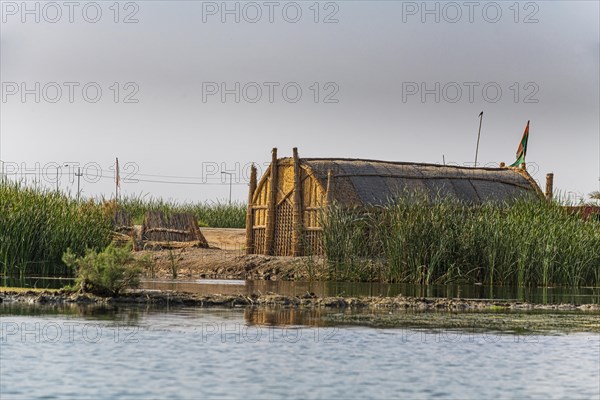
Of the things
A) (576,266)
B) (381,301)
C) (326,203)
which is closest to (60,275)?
(326,203)

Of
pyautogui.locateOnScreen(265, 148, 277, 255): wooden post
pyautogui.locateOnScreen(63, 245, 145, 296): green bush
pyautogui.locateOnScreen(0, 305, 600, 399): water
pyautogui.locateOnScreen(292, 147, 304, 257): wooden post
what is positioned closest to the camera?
pyautogui.locateOnScreen(0, 305, 600, 399): water

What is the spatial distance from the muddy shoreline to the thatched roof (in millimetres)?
11676

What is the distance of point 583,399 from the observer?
12281 mm

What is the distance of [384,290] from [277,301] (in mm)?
5245

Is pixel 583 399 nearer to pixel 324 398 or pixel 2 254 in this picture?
pixel 324 398

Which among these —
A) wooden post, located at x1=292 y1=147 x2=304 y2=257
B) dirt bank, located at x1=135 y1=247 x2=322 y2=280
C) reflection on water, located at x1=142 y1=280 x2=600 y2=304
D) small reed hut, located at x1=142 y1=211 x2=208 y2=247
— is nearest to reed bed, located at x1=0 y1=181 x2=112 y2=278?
dirt bank, located at x1=135 y1=247 x2=322 y2=280

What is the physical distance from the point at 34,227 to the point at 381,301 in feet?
37.0

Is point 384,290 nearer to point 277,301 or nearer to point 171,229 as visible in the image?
point 277,301

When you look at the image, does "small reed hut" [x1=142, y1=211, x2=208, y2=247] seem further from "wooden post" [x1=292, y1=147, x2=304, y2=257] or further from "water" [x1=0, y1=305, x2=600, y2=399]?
"water" [x1=0, y1=305, x2=600, y2=399]

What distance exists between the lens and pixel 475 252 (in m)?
30.1

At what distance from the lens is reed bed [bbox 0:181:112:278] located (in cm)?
2983

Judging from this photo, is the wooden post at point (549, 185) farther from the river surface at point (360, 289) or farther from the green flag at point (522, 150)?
the river surface at point (360, 289)

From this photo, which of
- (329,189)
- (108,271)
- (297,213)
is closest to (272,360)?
(108,271)

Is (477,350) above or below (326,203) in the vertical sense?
below
